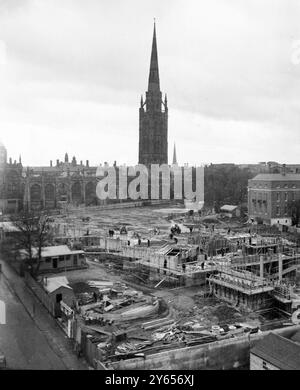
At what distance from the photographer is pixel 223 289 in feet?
34.1

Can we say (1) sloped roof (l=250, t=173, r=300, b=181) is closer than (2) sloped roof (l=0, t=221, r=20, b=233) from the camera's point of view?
No

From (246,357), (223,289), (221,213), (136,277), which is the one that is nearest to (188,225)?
(221,213)

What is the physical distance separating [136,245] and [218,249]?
289 centimetres

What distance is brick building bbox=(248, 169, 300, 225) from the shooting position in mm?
21875

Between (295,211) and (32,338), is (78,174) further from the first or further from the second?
(32,338)

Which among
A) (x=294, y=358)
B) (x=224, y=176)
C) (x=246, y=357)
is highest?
(x=224, y=176)

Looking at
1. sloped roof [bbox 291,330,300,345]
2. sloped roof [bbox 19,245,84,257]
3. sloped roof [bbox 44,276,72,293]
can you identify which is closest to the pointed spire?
sloped roof [bbox 19,245,84,257]

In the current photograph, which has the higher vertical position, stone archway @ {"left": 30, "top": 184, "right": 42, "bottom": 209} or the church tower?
the church tower

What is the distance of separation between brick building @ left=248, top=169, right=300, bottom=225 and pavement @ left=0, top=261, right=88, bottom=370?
15.0 meters

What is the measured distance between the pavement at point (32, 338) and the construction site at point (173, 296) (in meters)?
0.28

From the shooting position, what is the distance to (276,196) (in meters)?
21.9

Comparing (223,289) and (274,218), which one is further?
(274,218)

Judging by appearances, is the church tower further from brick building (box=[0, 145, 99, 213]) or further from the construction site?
the construction site

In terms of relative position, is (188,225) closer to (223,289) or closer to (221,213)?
(221,213)
